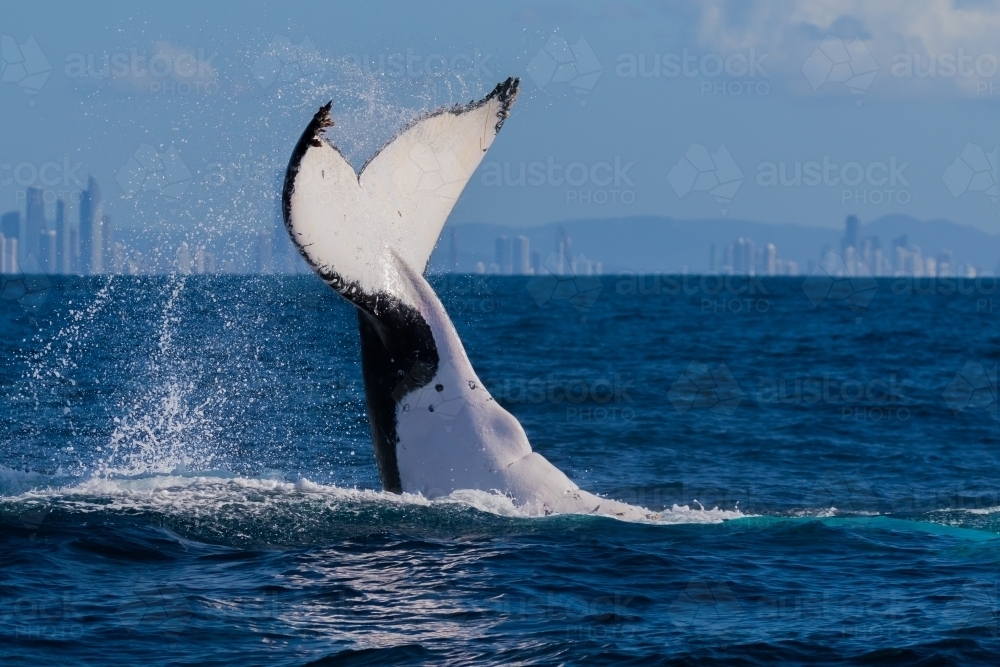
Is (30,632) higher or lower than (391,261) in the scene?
lower

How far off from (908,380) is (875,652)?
22325 mm

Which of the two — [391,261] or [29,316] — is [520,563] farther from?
[29,316]

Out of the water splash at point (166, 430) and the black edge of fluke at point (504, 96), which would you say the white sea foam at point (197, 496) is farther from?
the black edge of fluke at point (504, 96)

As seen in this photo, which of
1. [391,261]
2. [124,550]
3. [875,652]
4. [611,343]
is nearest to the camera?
[875,652]

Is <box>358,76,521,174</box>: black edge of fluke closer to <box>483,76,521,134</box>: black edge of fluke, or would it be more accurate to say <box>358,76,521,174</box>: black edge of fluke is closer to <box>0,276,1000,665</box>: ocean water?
<box>483,76,521,134</box>: black edge of fluke

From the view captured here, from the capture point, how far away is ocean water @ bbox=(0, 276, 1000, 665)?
296 inches

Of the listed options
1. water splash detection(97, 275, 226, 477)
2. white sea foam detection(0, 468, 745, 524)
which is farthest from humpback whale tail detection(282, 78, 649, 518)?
water splash detection(97, 275, 226, 477)

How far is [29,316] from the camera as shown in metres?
47.6

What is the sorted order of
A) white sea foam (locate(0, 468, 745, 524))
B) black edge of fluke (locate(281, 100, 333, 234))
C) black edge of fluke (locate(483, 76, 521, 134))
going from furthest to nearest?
white sea foam (locate(0, 468, 745, 524))
black edge of fluke (locate(483, 76, 521, 134))
black edge of fluke (locate(281, 100, 333, 234))

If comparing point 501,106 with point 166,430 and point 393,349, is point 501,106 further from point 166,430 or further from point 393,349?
point 166,430

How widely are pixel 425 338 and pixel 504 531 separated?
1674 millimetres

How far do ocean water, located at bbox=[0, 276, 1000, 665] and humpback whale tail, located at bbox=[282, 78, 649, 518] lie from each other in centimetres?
32

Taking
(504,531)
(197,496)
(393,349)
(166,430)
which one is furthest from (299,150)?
(166,430)

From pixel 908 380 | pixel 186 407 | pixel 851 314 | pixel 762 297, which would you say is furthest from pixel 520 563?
pixel 762 297
